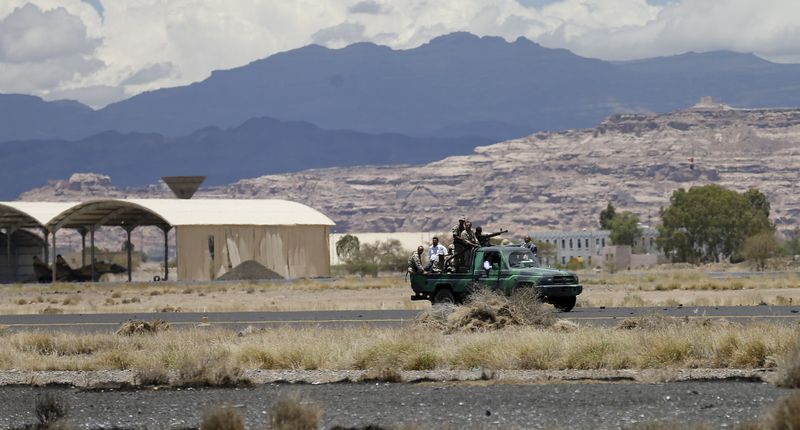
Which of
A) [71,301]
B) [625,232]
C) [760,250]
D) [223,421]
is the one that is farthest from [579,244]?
[223,421]

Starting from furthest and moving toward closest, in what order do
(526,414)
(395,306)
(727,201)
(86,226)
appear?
1. (727,201)
2. (86,226)
3. (395,306)
4. (526,414)

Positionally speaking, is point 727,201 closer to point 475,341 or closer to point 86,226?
point 86,226

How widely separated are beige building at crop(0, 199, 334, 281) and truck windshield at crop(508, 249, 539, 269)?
1532 inches

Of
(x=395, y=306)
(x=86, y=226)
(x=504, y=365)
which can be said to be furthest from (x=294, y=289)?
(x=504, y=365)

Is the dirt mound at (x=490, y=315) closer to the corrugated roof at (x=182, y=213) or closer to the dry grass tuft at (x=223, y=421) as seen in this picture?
the dry grass tuft at (x=223, y=421)

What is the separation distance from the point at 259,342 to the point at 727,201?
103399 millimetres

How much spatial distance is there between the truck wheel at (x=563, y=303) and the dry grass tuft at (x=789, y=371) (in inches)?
568

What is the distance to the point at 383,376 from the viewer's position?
20078 millimetres

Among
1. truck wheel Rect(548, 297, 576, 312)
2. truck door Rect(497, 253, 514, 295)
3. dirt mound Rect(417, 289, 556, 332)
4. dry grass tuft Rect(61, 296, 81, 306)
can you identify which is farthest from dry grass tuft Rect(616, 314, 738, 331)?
dry grass tuft Rect(61, 296, 81, 306)

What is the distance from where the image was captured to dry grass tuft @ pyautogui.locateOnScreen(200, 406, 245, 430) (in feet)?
46.5

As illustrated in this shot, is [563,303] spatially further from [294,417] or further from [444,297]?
[294,417]

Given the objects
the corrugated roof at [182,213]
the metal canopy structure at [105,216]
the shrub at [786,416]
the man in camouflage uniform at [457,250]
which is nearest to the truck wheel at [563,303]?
the man in camouflage uniform at [457,250]

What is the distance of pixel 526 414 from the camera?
53.4 feet

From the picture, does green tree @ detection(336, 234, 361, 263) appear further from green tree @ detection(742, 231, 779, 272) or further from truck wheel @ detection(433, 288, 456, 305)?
truck wheel @ detection(433, 288, 456, 305)
